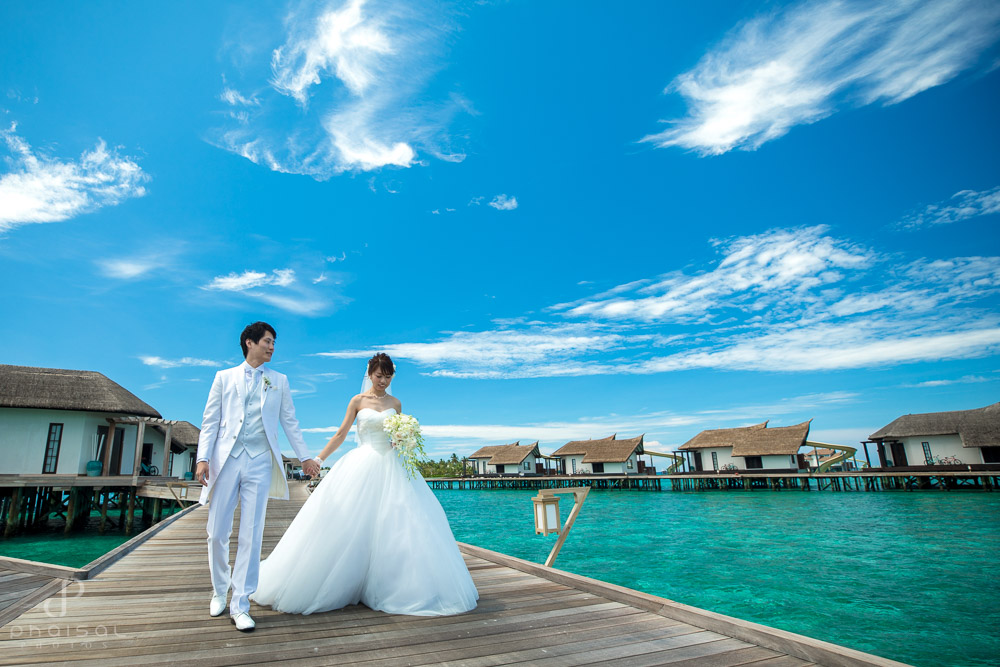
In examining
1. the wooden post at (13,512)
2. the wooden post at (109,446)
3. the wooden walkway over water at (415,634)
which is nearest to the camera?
the wooden walkway over water at (415,634)

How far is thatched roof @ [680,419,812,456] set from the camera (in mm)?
44438

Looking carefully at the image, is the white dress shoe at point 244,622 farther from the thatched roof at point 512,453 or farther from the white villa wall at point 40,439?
the thatched roof at point 512,453

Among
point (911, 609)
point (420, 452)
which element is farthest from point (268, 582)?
point (911, 609)

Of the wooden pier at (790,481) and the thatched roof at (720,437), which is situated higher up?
the thatched roof at (720,437)

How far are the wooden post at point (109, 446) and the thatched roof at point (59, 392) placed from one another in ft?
3.02

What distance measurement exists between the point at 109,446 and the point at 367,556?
70.2ft

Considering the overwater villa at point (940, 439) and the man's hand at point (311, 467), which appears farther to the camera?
the overwater villa at point (940, 439)

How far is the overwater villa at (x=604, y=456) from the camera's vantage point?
54.6 metres

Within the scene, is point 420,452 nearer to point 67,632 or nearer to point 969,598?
point 67,632

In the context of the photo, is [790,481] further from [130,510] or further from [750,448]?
[130,510]

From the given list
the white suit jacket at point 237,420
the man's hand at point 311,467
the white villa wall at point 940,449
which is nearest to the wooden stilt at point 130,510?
the white suit jacket at point 237,420

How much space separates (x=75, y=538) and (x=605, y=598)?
2292 centimetres

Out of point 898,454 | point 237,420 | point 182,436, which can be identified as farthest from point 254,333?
point 898,454

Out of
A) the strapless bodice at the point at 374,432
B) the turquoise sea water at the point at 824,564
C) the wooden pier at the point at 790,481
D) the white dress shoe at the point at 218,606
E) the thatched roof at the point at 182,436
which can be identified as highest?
the thatched roof at the point at 182,436
